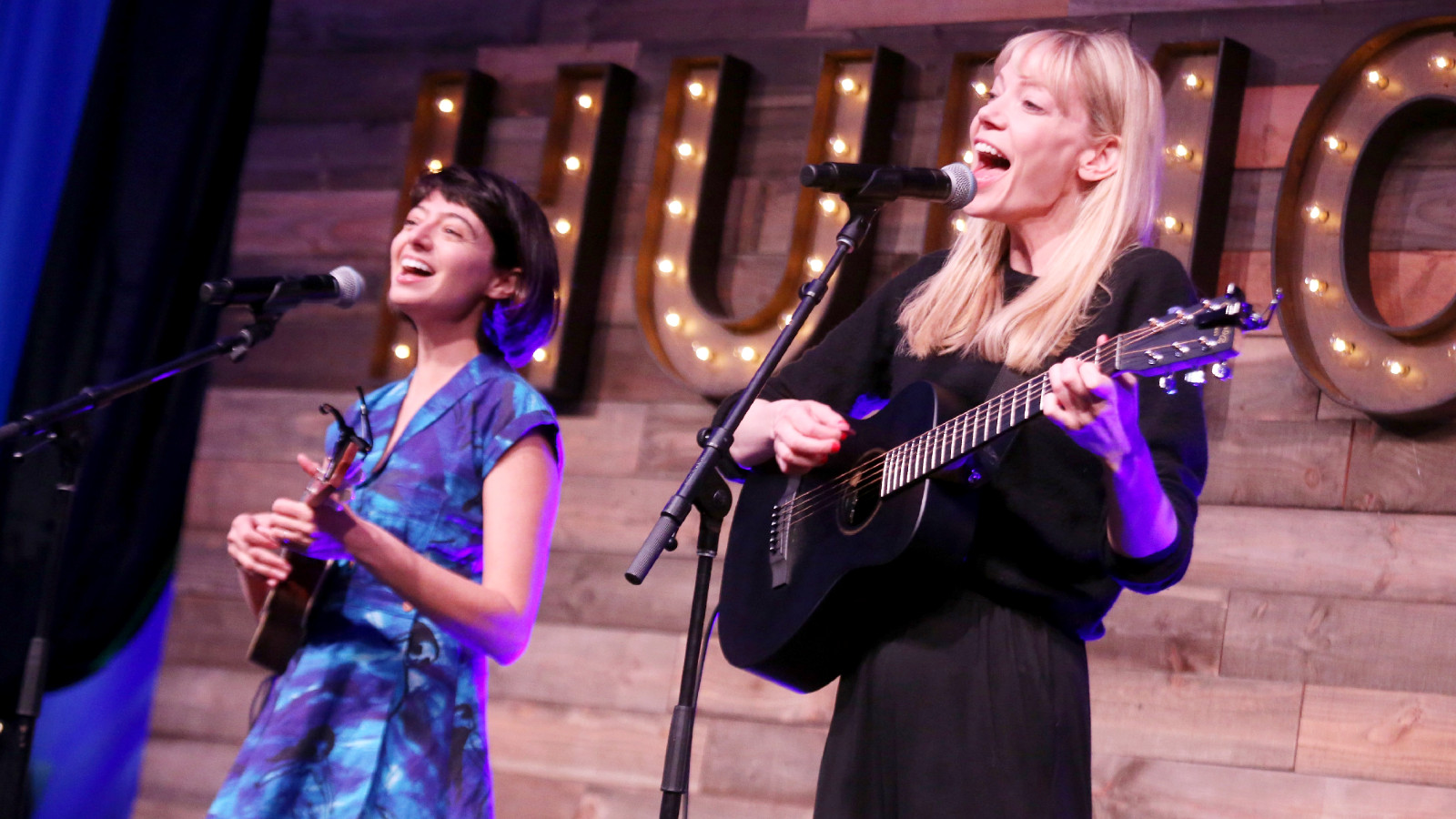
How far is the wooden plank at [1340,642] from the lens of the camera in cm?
290

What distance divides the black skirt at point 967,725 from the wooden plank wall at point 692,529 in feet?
4.75

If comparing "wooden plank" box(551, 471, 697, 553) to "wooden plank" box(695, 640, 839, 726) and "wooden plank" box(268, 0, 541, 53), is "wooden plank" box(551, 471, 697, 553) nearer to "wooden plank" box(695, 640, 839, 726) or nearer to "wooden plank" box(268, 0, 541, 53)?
"wooden plank" box(695, 640, 839, 726)

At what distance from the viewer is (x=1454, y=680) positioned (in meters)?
2.86

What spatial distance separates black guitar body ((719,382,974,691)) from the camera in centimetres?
175

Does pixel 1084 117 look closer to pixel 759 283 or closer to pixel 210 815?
pixel 210 815

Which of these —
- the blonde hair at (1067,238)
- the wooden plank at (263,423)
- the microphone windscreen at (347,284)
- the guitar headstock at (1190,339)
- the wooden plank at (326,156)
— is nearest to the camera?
the guitar headstock at (1190,339)

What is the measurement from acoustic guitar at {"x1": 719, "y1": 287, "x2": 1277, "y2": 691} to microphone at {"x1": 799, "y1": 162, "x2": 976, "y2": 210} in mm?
256

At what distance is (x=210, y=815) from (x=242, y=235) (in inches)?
106

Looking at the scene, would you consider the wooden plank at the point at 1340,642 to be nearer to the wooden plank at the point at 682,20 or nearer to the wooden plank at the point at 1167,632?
the wooden plank at the point at 1167,632

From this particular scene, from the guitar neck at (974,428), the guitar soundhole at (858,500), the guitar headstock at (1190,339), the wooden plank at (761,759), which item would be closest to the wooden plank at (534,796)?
the wooden plank at (761,759)

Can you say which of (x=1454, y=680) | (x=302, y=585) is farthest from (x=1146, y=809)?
(x=302, y=585)

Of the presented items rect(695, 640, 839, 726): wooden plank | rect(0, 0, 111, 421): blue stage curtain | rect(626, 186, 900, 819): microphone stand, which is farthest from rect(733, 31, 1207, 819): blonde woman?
rect(0, 0, 111, 421): blue stage curtain

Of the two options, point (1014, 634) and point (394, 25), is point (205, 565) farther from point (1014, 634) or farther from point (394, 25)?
point (1014, 634)

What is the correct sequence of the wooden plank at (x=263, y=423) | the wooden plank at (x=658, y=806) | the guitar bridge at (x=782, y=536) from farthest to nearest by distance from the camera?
the wooden plank at (x=263, y=423)
the wooden plank at (x=658, y=806)
the guitar bridge at (x=782, y=536)
